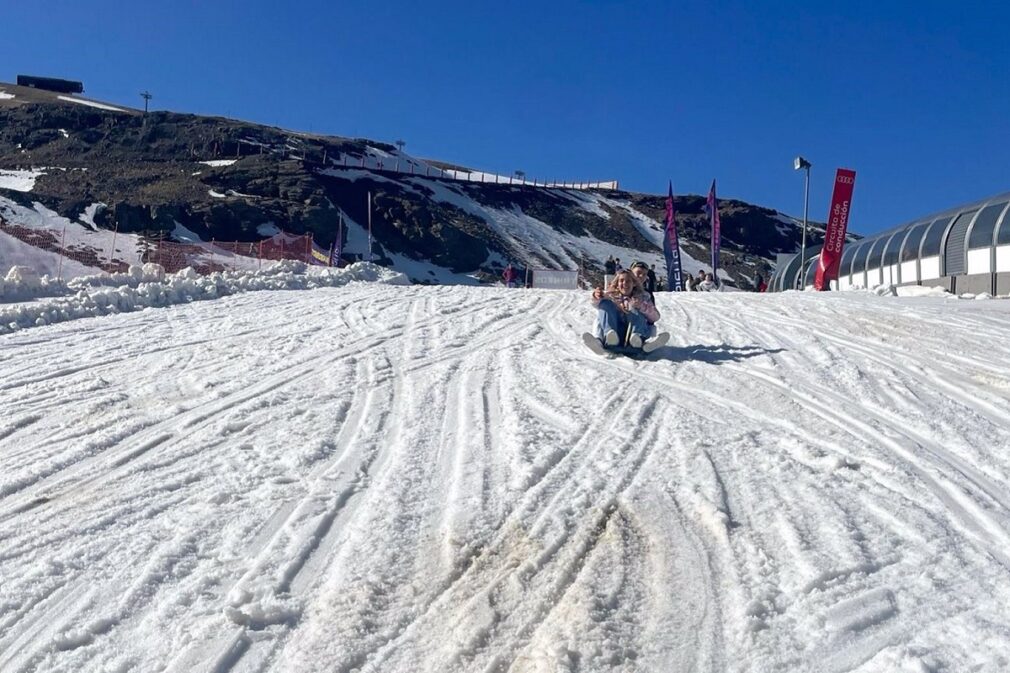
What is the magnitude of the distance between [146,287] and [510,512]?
12587 mm

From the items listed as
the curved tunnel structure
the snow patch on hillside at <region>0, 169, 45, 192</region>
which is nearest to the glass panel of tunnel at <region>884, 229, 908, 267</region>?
the curved tunnel structure

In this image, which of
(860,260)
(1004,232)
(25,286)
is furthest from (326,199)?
(1004,232)

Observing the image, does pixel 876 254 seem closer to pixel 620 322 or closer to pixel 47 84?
pixel 620 322

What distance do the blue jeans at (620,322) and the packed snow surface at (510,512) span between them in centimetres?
44

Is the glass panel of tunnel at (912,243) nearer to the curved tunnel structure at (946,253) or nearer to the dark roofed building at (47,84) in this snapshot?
the curved tunnel structure at (946,253)

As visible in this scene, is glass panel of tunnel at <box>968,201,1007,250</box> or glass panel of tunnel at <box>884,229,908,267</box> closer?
glass panel of tunnel at <box>968,201,1007,250</box>

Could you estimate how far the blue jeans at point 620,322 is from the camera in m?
10.1

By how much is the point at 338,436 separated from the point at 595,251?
74480mm

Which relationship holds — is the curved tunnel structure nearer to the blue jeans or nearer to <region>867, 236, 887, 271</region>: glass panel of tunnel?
<region>867, 236, 887, 271</region>: glass panel of tunnel

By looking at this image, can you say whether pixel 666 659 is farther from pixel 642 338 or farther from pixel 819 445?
pixel 642 338

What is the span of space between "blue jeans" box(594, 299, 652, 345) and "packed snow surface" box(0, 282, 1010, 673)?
0.44 metres

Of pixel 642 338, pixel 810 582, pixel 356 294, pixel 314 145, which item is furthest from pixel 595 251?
pixel 810 582

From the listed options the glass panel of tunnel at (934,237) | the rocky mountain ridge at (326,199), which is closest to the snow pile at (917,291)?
the glass panel of tunnel at (934,237)

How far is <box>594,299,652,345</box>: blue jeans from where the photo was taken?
10.1 meters
